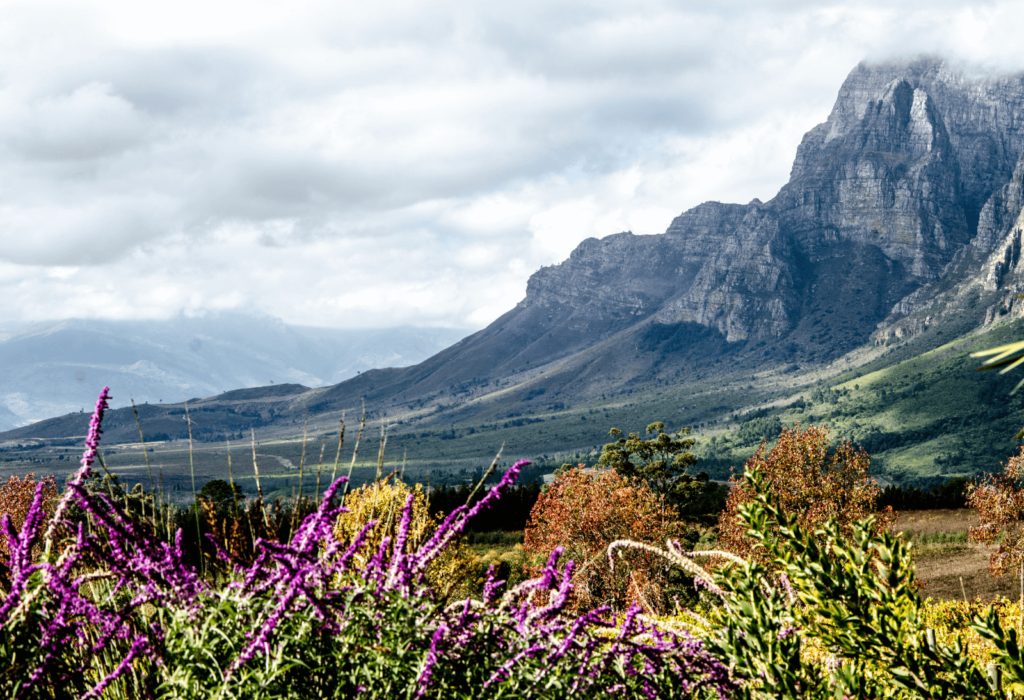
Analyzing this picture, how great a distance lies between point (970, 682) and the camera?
2443 millimetres

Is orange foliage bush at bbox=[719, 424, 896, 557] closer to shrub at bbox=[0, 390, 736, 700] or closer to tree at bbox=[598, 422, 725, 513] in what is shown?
tree at bbox=[598, 422, 725, 513]

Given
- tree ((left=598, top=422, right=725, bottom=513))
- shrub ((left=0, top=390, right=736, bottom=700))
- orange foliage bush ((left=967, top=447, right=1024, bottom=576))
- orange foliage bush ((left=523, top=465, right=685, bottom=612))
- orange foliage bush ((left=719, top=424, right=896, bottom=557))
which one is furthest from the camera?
tree ((left=598, top=422, right=725, bottom=513))

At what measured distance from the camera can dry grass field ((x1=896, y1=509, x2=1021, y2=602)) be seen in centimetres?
3772

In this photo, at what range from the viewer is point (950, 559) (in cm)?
4884

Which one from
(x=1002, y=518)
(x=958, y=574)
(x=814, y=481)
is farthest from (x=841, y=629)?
(x=958, y=574)

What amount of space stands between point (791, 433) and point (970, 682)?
99.4 ft

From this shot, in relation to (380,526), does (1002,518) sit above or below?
below

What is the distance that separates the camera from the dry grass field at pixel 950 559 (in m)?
37.7

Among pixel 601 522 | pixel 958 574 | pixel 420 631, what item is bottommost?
pixel 958 574

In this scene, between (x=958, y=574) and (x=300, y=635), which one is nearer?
(x=300, y=635)

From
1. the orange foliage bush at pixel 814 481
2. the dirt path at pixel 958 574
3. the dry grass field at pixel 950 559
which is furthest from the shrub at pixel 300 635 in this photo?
the dirt path at pixel 958 574

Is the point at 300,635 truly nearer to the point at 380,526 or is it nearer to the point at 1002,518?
the point at 380,526

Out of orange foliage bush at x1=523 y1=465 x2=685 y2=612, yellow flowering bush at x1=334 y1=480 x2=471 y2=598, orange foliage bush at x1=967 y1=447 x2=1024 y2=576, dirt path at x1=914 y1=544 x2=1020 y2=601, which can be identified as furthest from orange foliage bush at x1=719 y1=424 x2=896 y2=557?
yellow flowering bush at x1=334 y1=480 x2=471 y2=598

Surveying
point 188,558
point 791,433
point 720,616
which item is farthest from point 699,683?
point 791,433
